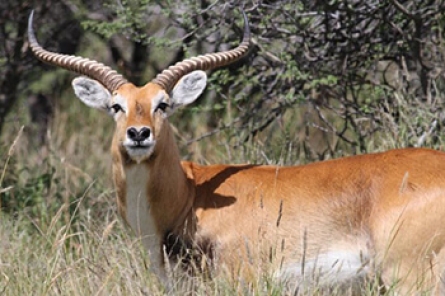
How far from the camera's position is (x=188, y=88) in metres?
6.84

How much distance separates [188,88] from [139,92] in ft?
1.56

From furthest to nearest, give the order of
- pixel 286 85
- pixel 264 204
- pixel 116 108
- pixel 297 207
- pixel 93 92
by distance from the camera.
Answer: pixel 286 85 < pixel 93 92 < pixel 116 108 < pixel 264 204 < pixel 297 207

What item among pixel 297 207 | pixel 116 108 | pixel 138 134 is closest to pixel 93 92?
pixel 116 108

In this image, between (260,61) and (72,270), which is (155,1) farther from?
(72,270)

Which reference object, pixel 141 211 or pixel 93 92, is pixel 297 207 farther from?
pixel 93 92

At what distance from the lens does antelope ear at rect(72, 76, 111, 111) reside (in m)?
6.72

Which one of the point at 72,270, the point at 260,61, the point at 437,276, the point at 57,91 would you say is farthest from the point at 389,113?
the point at 57,91

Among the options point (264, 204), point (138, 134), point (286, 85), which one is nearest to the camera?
point (138, 134)

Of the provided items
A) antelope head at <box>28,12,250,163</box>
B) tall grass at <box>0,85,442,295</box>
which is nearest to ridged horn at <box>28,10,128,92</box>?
antelope head at <box>28,12,250,163</box>

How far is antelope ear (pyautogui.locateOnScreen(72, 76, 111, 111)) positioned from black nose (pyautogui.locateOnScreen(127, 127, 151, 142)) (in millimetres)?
672

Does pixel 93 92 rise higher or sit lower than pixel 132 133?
higher

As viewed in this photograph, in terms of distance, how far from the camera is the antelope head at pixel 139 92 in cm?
618

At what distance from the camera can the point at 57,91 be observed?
43.8 ft

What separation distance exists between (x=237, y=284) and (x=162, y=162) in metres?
1.03
